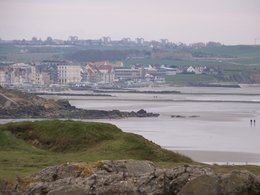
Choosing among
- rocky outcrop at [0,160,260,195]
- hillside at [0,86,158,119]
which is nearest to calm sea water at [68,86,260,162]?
hillside at [0,86,158,119]

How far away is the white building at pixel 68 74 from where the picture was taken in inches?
5482

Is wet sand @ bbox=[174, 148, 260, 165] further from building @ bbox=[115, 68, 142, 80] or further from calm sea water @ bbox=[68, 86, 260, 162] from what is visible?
building @ bbox=[115, 68, 142, 80]

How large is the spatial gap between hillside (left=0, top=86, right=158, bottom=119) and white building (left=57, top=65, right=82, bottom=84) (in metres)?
63.4

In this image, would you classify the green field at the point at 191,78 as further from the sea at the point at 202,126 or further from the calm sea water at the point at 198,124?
the calm sea water at the point at 198,124

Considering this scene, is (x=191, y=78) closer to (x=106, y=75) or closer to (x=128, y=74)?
(x=106, y=75)

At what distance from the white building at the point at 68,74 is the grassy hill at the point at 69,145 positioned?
378 ft

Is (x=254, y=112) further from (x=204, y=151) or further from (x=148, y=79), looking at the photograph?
(x=148, y=79)

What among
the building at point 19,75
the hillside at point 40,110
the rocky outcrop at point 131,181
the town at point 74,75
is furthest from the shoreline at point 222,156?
the building at point 19,75

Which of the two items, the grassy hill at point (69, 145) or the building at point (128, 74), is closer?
the grassy hill at point (69, 145)

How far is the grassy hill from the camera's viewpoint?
19.2m

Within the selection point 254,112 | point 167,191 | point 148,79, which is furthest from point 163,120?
point 148,79

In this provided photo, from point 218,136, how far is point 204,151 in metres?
8.30

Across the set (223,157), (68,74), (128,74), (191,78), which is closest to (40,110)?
(223,157)

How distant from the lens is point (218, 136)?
4419 cm
